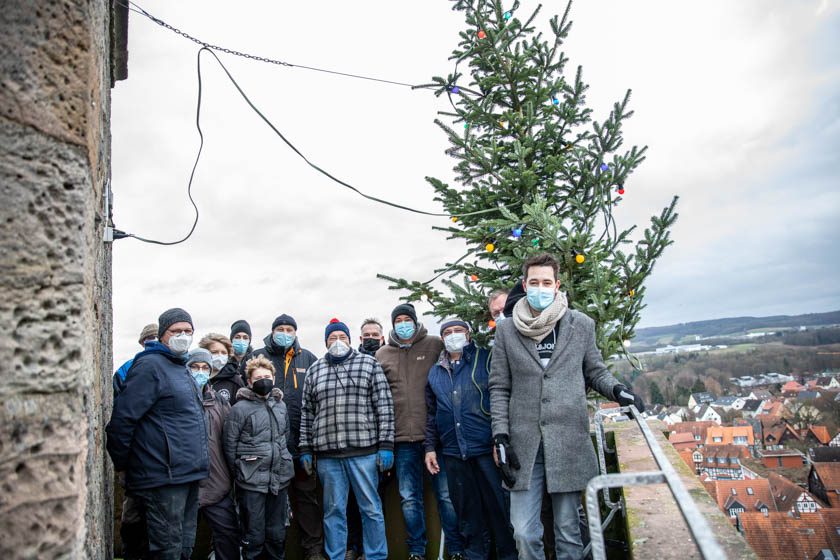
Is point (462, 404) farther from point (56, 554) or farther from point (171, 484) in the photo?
point (56, 554)

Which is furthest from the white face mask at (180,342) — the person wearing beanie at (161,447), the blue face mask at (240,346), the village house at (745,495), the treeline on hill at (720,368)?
the treeline on hill at (720,368)

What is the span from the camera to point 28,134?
152 cm

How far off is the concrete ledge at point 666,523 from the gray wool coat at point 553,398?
380mm

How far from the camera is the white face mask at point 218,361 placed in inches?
200

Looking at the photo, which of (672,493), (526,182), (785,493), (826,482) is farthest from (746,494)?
(672,493)

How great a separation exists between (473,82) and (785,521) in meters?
45.8

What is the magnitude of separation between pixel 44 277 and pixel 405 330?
12.6 feet

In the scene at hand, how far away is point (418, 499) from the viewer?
4.90 m

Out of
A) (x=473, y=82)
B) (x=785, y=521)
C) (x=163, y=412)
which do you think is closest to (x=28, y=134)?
(x=163, y=412)

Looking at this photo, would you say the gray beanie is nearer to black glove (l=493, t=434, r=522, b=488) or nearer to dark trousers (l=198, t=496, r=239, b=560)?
dark trousers (l=198, t=496, r=239, b=560)

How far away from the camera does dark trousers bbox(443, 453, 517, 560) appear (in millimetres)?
4133

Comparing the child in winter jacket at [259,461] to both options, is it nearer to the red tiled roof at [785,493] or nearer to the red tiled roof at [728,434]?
the red tiled roof at [785,493]

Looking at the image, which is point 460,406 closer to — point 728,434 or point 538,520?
point 538,520

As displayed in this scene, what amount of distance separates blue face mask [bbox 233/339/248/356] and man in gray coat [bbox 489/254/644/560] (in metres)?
3.12
